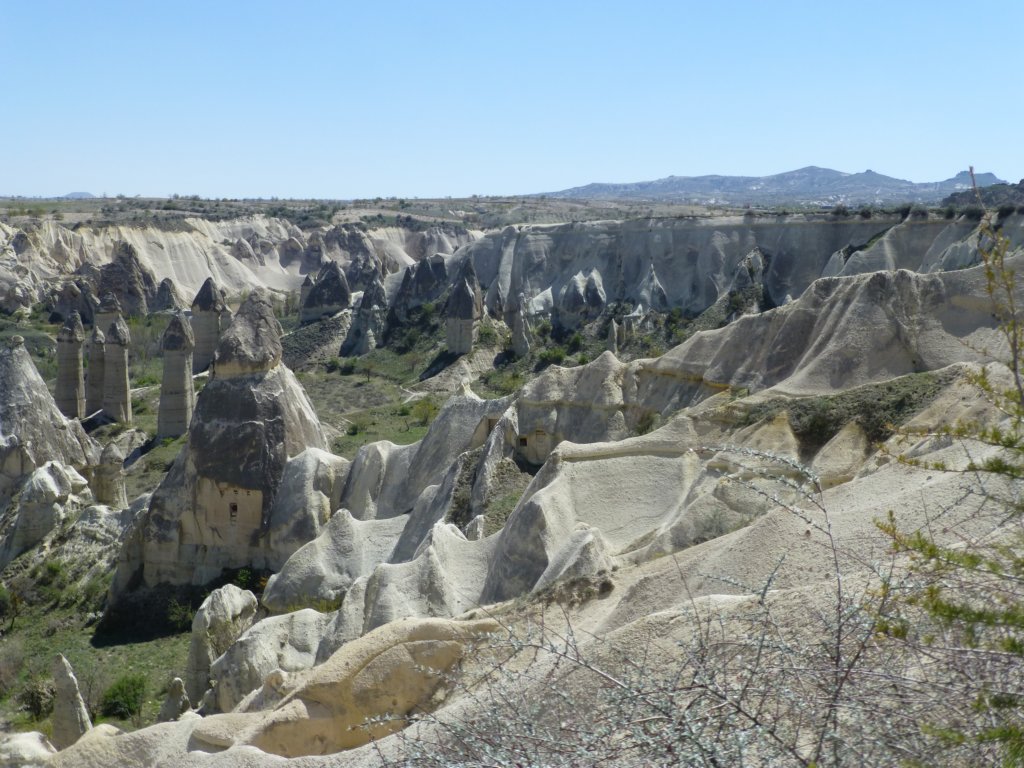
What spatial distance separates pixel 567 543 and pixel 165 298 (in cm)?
5200

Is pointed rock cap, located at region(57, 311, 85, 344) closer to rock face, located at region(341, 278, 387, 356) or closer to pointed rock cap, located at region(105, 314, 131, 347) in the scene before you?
pointed rock cap, located at region(105, 314, 131, 347)

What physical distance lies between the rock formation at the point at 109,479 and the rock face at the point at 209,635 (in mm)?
9100

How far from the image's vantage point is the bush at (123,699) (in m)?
14.0

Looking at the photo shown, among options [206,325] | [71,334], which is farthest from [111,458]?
[206,325]

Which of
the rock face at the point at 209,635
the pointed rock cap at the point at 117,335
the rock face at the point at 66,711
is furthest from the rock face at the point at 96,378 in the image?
the rock face at the point at 66,711

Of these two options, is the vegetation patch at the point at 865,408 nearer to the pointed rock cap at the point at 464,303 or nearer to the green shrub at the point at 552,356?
the green shrub at the point at 552,356

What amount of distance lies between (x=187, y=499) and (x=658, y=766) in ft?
49.8

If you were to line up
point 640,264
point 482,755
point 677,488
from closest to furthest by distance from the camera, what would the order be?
point 482,755, point 677,488, point 640,264

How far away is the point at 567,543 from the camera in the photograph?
10.5m

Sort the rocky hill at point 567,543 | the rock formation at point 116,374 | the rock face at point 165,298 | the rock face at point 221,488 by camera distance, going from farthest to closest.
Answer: the rock face at point 165,298
the rock formation at point 116,374
the rock face at point 221,488
the rocky hill at point 567,543

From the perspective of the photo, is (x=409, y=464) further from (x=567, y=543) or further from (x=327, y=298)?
(x=327, y=298)

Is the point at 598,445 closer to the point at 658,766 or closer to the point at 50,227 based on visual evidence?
the point at 658,766

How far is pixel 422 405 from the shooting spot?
33.9 metres

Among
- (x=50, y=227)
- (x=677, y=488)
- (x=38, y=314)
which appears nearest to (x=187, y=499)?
(x=677, y=488)
